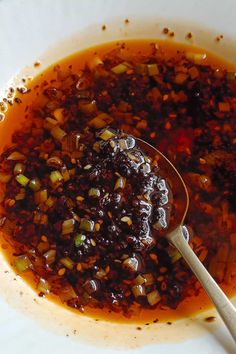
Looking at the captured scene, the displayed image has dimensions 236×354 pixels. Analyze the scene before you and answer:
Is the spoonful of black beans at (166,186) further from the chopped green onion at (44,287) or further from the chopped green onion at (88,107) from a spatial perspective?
the chopped green onion at (44,287)

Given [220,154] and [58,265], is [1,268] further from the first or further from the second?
[220,154]

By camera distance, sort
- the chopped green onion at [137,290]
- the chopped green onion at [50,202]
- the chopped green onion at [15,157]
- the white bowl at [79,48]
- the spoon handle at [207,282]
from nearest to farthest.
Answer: the spoon handle at [207,282]
the white bowl at [79,48]
the chopped green onion at [137,290]
the chopped green onion at [50,202]
the chopped green onion at [15,157]

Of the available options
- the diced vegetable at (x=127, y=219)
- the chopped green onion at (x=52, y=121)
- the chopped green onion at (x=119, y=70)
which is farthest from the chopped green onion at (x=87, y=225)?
the chopped green onion at (x=119, y=70)

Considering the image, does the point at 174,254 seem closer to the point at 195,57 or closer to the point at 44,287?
the point at 44,287

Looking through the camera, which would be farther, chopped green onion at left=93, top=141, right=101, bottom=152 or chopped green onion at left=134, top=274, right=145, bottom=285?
chopped green onion at left=93, top=141, right=101, bottom=152

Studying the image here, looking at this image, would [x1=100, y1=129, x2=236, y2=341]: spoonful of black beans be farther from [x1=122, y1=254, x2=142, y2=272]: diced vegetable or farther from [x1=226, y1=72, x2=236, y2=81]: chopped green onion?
[x1=226, y1=72, x2=236, y2=81]: chopped green onion

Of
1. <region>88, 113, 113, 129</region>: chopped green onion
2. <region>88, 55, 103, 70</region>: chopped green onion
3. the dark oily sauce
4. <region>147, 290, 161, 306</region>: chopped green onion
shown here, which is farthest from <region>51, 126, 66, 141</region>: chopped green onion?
<region>147, 290, 161, 306</region>: chopped green onion
